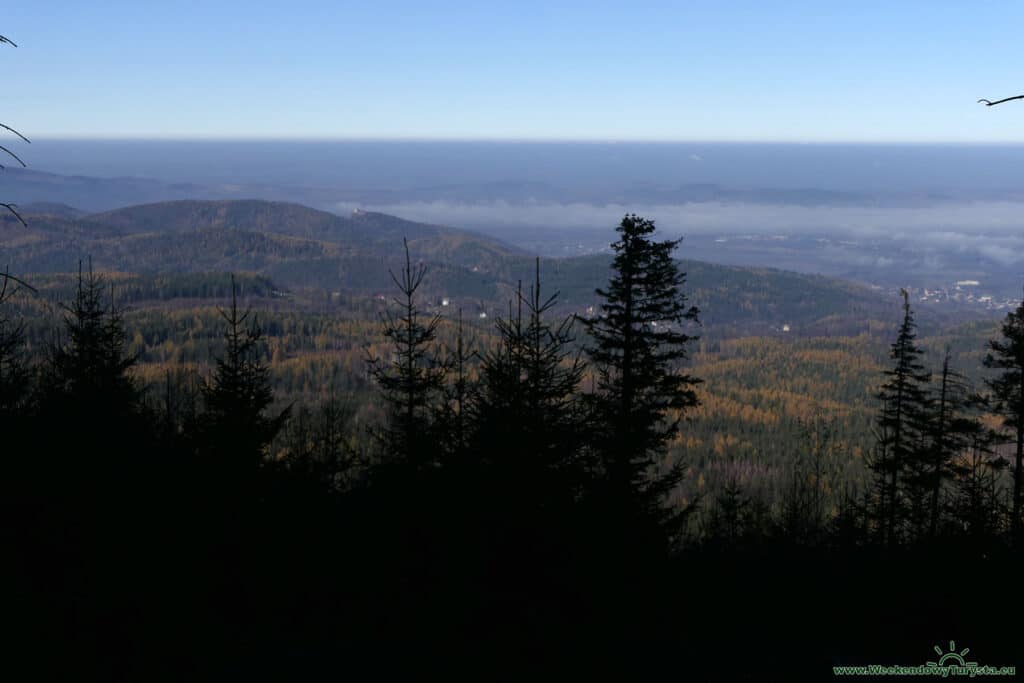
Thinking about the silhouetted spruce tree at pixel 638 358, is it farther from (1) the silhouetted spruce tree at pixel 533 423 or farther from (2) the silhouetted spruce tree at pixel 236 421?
(2) the silhouetted spruce tree at pixel 236 421

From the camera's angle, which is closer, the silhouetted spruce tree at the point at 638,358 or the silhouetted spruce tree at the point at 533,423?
the silhouetted spruce tree at the point at 533,423

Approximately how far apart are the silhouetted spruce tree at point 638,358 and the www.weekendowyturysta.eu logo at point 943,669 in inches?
293

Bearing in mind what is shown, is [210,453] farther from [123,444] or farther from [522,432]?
[522,432]

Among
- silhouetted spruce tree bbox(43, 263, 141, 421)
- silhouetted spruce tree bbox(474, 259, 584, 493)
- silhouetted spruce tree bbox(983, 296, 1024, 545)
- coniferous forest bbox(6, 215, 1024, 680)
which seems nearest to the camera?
coniferous forest bbox(6, 215, 1024, 680)

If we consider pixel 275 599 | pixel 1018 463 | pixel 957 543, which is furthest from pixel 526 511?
pixel 1018 463

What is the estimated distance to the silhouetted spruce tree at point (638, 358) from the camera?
19219 mm

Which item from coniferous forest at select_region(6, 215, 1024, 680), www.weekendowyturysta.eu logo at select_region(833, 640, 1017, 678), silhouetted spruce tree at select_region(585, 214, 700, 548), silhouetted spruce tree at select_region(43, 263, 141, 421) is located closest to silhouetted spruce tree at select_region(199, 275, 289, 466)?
coniferous forest at select_region(6, 215, 1024, 680)

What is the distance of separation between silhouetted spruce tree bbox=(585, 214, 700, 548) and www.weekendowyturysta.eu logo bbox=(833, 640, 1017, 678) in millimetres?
7453

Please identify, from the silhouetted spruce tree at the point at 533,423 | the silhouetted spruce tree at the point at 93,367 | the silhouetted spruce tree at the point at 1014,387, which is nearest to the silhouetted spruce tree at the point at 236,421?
the silhouetted spruce tree at the point at 93,367

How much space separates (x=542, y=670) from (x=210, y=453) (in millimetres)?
9492

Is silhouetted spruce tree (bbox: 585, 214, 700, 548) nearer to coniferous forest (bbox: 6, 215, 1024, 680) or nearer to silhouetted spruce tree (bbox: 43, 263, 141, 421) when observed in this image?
coniferous forest (bbox: 6, 215, 1024, 680)

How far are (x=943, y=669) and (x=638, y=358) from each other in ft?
33.9

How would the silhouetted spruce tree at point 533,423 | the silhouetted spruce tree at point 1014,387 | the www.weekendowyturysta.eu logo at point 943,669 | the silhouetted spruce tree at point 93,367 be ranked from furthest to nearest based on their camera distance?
1. the silhouetted spruce tree at point 1014,387
2. the silhouetted spruce tree at point 93,367
3. the silhouetted spruce tree at point 533,423
4. the www.weekendowyturysta.eu logo at point 943,669

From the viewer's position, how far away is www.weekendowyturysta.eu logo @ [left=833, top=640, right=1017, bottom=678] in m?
11.4
